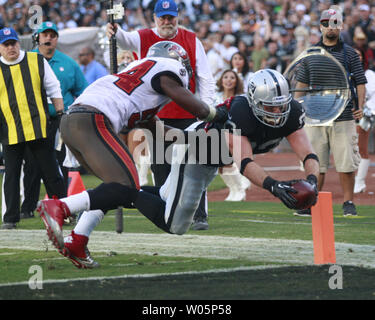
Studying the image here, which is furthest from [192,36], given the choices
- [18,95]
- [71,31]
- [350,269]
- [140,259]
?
[71,31]

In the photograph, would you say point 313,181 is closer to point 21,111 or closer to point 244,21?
point 21,111

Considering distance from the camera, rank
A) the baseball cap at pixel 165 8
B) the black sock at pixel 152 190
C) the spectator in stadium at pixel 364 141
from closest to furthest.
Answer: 1. the black sock at pixel 152 190
2. the baseball cap at pixel 165 8
3. the spectator in stadium at pixel 364 141

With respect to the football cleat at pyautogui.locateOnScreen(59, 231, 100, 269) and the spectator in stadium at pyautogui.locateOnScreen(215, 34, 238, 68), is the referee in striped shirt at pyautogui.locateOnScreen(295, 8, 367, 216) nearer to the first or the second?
the football cleat at pyautogui.locateOnScreen(59, 231, 100, 269)

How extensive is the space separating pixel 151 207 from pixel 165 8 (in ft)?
7.35

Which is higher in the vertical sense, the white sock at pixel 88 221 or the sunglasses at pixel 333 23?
the sunglasses at pixel 333 23

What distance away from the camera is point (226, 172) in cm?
986

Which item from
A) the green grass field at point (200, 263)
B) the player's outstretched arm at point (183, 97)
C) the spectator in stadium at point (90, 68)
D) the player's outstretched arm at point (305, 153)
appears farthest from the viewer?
the spectator in stadium at point (90, 68)

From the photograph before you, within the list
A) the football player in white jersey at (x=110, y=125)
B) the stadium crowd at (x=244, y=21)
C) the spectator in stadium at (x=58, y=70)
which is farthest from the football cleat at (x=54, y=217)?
the stadium crowd at (x=244, y=21)

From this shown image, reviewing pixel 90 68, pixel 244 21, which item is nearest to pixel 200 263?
pixel 90 68

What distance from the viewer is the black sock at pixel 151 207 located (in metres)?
5.54

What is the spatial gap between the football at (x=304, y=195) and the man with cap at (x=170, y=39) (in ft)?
7.41

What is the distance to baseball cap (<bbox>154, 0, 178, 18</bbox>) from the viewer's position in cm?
704

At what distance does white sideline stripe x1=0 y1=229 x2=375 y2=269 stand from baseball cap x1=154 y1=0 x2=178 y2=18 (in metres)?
1.94

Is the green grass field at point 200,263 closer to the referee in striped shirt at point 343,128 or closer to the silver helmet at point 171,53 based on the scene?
the referee in striped shirt at point 343,128
